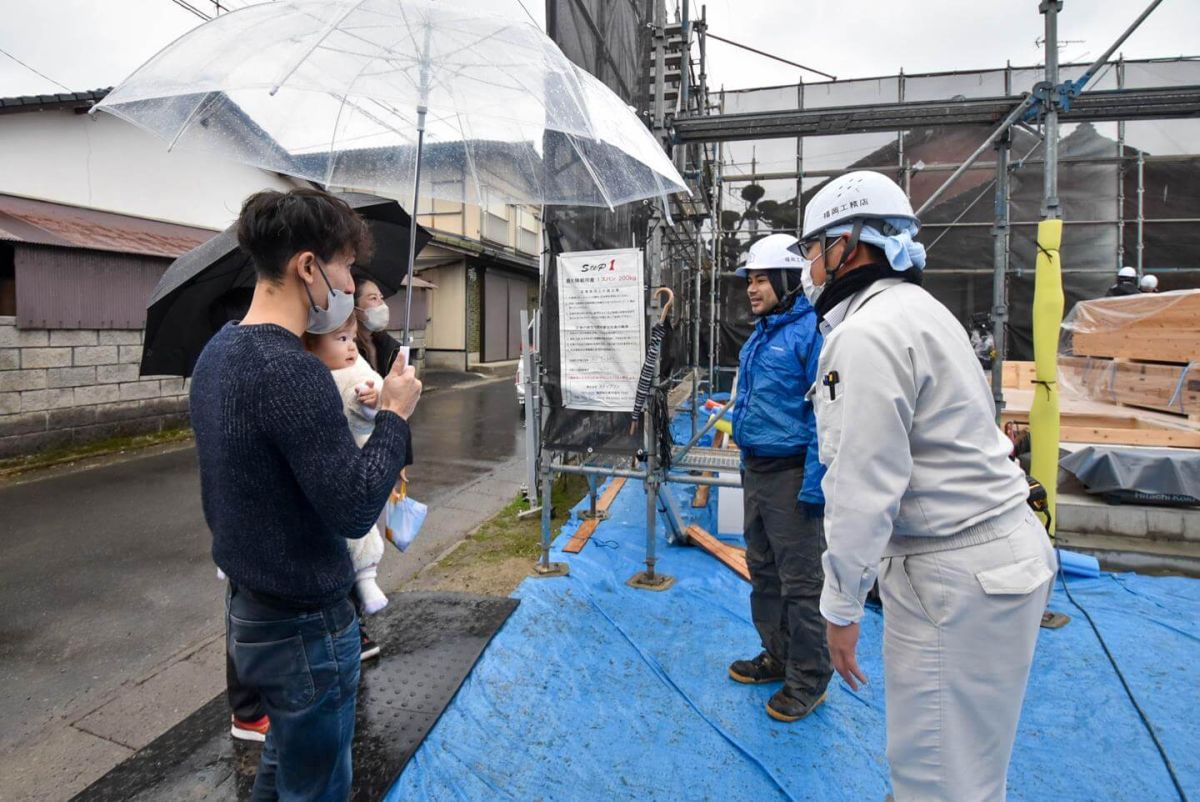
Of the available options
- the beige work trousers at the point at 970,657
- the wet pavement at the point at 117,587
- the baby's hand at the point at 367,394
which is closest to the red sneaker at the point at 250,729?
the wet pavement at the point at 117,587

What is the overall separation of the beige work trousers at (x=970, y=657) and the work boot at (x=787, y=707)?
1151 mm

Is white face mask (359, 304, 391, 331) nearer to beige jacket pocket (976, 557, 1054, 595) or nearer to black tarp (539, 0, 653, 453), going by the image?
black tarp (539, 0, 653, 453)

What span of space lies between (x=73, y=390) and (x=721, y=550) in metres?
8.29

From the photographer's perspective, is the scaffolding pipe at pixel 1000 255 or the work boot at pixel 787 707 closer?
the work boot at pixel 787 707

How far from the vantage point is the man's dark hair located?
4.46ft

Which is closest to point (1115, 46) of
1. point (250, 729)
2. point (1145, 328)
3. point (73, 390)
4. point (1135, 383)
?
point (1145, 328)

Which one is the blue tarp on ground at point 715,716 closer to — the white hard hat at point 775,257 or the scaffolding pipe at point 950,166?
the white hard hat at point 775,257

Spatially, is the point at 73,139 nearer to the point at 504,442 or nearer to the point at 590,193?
the point at 504,442

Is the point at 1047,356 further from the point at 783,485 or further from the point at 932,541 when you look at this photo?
the point at 932,541

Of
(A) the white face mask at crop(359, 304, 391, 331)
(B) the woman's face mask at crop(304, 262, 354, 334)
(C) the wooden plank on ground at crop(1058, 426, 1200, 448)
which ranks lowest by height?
(C) the wooden plank on ground at crop(1058, 426, 1200, 448)

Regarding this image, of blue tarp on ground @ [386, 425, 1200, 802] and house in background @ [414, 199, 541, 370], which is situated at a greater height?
house in background @ [414, 199, 541, 370]

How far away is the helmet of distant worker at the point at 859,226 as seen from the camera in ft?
5.62

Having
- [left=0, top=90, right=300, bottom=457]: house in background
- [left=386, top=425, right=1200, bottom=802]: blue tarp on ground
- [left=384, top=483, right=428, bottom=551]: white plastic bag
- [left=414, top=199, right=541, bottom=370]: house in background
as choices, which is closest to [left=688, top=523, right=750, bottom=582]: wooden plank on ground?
[left=386, top=425, right=1200, bottom=802]: blue tarp on ground

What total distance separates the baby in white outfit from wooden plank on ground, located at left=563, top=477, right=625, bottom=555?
2208 millimetres
